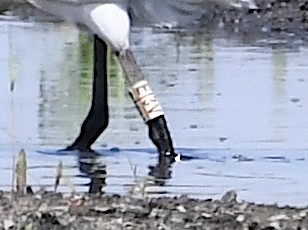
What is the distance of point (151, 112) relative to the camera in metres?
8.04

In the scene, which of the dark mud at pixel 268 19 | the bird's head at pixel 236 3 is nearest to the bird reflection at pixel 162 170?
the bird's head at pixel 236 3

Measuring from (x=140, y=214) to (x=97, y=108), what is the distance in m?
2.85

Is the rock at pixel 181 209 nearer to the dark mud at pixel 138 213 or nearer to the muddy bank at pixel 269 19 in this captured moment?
the dark mud at pixel 138 213

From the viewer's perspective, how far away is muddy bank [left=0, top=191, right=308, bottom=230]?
5590 mm

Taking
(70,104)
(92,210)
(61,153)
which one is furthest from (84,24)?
(92,210)

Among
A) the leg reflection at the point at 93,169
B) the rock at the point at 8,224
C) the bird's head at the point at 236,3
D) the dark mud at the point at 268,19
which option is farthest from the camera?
the dark mud at the point at 268,19

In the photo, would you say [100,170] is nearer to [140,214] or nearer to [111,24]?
[111,24]

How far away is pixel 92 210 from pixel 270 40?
826cm

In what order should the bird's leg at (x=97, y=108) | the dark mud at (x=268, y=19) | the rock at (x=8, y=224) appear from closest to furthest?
the rock at (x=8, y=224)
the bird's leg at (x=97, y=108)
the dark mud at (x=268, y=19)

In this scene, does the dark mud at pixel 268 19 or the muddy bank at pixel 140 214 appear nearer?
the muddy bank at pixel 140 214

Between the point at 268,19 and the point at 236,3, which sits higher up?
the point at 268,19

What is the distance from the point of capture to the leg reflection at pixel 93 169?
23.3 ft

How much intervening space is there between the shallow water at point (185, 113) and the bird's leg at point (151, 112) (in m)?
0.10

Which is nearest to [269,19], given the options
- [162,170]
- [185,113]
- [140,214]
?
[185,113]
